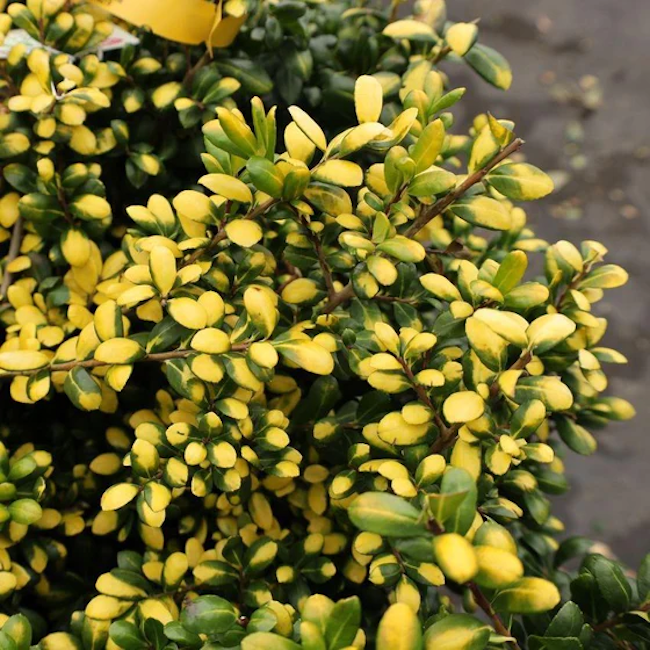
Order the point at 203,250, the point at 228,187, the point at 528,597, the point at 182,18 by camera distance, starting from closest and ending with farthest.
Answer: the point at 528,597 → the point at 228,187 → the point at 203,250 → the point at 182,18

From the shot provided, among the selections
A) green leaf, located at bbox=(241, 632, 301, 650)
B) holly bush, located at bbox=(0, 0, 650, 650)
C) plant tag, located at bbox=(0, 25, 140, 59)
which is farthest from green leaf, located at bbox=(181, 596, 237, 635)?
plant tag, located at bbox=(0, 25, 140, 59)

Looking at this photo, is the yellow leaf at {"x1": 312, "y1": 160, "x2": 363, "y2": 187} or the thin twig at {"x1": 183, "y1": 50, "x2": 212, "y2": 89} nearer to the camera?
the yellow leaf at {"x1": 312, "y1": 160, "x2": 363, "y2": 187}

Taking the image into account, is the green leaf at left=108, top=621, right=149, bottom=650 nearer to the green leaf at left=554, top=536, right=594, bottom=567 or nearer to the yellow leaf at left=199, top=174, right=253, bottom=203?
the yellow leaf at left=199, top=174, right=253, bottom=203

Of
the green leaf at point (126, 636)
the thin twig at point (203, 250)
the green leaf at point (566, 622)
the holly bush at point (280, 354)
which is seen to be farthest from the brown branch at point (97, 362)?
the green leaf at point (566, 622)

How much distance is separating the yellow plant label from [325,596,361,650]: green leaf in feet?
3.25

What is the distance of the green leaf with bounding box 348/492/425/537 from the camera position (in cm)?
71

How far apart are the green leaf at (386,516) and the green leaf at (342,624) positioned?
0.09 meters

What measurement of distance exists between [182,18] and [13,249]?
522 mm

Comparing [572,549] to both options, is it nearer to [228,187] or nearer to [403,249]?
[403,249]

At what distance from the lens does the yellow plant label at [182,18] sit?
4.21ft

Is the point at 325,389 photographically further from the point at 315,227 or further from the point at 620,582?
the point at 620,582

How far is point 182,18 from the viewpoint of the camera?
1295 millimetres

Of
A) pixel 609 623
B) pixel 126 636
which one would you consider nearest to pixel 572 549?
pixel 609 623

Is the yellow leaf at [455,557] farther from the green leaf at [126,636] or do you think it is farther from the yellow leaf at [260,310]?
the green leaf at [126,636]
